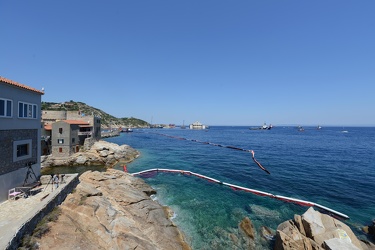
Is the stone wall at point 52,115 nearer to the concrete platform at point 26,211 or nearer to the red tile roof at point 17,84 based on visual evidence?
the red tile roof at point 17,84

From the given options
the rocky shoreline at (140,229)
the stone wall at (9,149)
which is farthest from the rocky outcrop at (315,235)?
the stone wall at (9,149)

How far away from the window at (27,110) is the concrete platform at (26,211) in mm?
7394

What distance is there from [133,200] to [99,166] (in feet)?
90.1

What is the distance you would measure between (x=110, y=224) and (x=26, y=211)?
622 centimetres

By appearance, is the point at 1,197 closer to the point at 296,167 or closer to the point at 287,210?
the point at 287,210

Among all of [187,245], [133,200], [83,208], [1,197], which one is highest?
[1,197]

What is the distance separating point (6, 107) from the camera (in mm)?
16391

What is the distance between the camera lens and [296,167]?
146 ft

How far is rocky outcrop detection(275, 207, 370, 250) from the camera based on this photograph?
14147 millimetres

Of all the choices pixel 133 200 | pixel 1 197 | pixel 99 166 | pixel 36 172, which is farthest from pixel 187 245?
pixel 99 166

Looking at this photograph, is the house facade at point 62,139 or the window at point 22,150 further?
the house facade at point 62,139

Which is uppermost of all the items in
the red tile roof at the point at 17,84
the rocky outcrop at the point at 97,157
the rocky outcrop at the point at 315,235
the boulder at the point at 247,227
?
the red tile roof at the point at 17,84

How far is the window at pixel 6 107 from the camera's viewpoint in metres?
15.9

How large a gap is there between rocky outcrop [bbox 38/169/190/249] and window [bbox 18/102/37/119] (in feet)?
29.5
